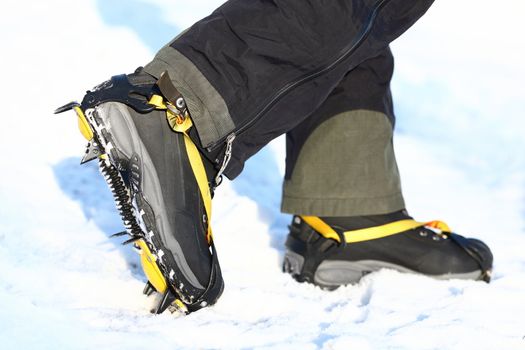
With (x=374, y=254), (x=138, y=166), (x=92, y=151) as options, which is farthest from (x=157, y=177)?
(x=374, y=254)

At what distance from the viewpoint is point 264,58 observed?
1.40 m

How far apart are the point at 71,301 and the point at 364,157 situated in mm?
872

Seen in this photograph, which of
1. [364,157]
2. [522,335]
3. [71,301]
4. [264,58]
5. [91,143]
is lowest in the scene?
[522,335]

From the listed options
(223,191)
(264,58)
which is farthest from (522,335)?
(223,191)

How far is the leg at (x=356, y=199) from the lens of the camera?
1.87m

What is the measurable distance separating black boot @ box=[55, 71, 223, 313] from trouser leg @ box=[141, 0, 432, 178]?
0.17 ft

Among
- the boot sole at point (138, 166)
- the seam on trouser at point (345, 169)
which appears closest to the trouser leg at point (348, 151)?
the seam on trouser at point (345, 169)

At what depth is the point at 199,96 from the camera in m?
1.38

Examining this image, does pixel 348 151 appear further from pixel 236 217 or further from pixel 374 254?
pixel 236 217

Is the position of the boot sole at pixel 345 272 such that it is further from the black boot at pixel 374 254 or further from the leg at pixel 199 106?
the leg at pixel 199 106

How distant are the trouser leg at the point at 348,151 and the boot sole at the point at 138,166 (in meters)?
0.57

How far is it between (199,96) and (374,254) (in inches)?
31.0

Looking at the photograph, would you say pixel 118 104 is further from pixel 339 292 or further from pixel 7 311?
pixel 339 292

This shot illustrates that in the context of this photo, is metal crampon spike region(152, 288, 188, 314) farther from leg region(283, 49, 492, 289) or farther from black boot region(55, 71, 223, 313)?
leg region(283, 49, 492, 289)
